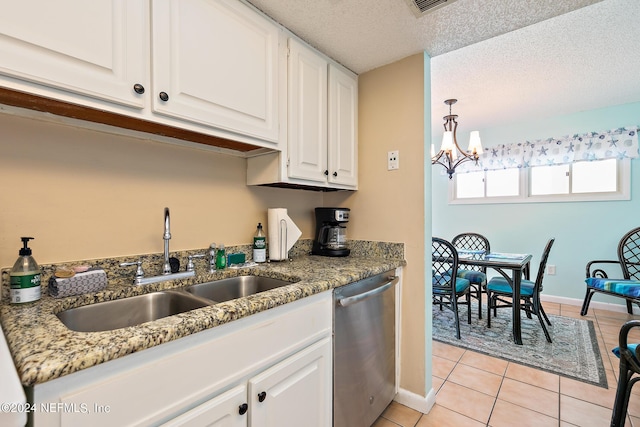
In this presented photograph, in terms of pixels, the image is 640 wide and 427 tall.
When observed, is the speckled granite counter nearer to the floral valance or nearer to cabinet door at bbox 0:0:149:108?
cabinet door at bbox 0:0:149:108

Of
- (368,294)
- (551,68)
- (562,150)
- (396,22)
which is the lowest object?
(368,294)

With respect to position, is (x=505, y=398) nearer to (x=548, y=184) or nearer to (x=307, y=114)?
(x=307, y=114)

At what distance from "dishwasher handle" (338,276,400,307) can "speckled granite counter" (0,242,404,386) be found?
8 centimetres

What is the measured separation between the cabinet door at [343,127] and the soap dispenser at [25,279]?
134 cm

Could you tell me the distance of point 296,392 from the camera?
3.55 ft

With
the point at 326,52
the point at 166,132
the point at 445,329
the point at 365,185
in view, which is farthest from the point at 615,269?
the point at 166,132

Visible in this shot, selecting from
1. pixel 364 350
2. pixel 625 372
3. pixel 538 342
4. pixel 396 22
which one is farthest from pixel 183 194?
pixel 538 342

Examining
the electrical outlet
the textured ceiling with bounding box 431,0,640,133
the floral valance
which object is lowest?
the electrical outlet

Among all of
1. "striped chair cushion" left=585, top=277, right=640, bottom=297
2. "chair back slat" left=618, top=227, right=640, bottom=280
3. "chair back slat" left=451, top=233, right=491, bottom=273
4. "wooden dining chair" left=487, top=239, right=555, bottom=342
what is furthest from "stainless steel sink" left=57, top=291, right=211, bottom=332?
"chair back slat" left=618, top=227, right=640, bottom=280

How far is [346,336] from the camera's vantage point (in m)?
1.34

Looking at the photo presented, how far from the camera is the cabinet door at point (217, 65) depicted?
1052 mm

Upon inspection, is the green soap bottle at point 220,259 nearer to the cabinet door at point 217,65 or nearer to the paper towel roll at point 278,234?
the paper towel roll at point 278,234

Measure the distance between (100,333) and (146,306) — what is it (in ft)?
1.58

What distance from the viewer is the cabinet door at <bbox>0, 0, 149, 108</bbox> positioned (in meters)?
0.77
